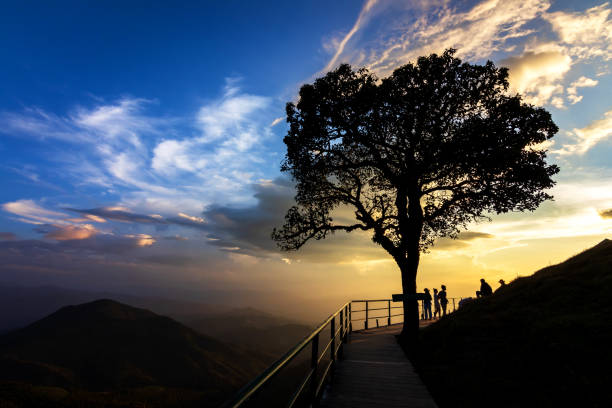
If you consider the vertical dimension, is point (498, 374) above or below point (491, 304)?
below

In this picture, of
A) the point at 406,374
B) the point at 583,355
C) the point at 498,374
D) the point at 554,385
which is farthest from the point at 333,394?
the point at 583,355

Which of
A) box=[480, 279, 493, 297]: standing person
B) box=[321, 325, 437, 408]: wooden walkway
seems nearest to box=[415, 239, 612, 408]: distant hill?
box=[321, 325, 437, 408]: wooden walkway

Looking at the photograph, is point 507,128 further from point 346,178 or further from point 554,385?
point 554,385

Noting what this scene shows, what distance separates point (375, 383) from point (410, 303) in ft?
21.0

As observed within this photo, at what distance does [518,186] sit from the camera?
12875 millimetres

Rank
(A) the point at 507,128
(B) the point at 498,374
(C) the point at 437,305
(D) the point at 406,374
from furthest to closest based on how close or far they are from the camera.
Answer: (C) the point at 437,305, (A) the point at 507,128, (D) the point at 406,374, (B) the point at 498,374

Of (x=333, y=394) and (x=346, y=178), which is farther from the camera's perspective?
(x=346, y=178)

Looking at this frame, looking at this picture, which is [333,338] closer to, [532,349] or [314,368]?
[314,368]

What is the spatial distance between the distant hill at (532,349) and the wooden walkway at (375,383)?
40 cm

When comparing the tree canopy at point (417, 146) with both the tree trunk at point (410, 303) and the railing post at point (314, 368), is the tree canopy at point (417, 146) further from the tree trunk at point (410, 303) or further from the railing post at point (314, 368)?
the railing post at point (314, 368)

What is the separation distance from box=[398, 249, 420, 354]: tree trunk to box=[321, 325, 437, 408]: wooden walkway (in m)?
1.90

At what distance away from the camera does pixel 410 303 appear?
1308 cm

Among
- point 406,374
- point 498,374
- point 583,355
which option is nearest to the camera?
point 583,355

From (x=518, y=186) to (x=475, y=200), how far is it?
162cm
